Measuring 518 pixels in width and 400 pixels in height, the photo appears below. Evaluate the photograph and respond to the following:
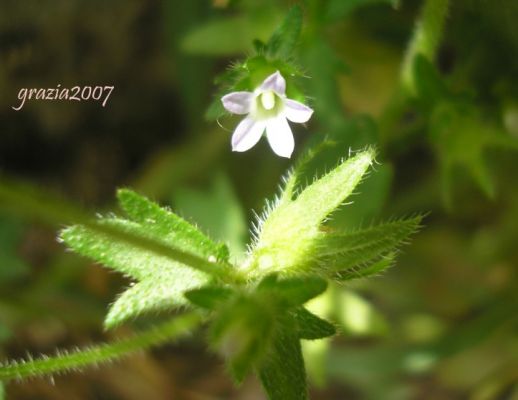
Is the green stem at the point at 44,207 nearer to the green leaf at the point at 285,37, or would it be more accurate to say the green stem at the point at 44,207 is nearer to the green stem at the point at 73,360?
the green stem at the point at 73,360

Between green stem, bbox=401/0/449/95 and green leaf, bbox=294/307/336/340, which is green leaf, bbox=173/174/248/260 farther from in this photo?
green leaf, bbox=294/307/336/340

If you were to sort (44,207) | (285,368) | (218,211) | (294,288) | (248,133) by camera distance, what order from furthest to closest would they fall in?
1. (218,211)
2. (248,133)
3. (285,368)
4. (294,288)
5. (44,207)

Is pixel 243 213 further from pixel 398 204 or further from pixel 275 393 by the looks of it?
pixel 275 393

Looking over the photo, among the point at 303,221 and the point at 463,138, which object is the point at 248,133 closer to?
the point at 303,221

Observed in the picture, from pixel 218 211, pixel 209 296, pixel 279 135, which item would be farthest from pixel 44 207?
pixel 218 211

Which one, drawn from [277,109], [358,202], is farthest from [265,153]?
[277,109]

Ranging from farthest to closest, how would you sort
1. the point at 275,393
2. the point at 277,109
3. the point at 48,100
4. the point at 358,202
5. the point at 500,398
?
the point at 48,100
the point at 500,398
the point at 358,202
the point at 277,109
the point at 275,393
